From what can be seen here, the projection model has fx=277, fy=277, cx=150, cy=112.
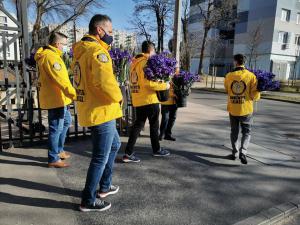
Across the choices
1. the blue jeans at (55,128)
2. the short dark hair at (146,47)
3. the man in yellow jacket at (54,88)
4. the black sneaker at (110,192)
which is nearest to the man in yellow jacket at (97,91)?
the black sneaker at (110,192)

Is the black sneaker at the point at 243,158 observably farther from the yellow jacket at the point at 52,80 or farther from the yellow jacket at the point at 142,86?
the yellow jacket at the point at 52,80

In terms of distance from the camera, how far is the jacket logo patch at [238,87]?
4.56 m

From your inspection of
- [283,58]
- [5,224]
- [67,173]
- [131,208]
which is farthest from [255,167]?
[283,58]

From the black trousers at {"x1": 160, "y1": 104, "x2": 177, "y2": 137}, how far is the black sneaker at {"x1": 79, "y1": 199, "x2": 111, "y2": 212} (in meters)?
2.89

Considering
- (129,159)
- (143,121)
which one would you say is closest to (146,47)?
(143,121)

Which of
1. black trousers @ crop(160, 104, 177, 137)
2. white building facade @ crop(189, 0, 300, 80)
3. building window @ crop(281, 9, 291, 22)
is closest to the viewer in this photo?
black trousers @ crop(160, 104, 177, 137)

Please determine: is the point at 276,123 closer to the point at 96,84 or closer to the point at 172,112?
the point at 172,112

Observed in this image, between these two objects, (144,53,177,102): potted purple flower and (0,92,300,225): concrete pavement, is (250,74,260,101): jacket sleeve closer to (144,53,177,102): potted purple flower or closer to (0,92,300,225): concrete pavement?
(0,92,300,225): concrete pavement

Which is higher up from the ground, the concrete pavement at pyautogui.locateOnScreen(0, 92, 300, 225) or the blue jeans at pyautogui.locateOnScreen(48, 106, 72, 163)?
the blue jeans at pyautogui.locateOnScreen(48, 106, 72, 163)

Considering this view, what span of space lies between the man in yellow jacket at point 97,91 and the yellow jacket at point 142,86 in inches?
53.3

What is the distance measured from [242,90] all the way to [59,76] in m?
2.88

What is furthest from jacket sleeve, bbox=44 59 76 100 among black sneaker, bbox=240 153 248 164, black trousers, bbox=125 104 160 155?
black sneaker, bbox=240 153 248 164

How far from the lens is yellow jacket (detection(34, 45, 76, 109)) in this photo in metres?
3.78

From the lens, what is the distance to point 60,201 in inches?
130
